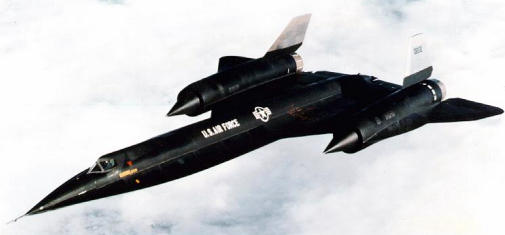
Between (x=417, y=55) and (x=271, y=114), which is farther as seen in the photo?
(x=417, y=55)

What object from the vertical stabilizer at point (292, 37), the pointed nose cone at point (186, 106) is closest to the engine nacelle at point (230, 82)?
the pointed nose cone at point (186, 106)

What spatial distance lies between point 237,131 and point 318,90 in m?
5.01

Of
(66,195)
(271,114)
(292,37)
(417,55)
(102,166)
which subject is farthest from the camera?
(292,37)

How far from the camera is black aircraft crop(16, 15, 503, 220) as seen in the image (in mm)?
21609

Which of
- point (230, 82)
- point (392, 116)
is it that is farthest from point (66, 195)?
point (392, 116)

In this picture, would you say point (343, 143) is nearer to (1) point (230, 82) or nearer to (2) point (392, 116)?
(2) point (392, 116)

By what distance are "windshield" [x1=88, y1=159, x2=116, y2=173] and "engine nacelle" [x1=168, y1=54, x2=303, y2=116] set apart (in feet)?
16.8

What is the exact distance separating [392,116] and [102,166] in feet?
38.6

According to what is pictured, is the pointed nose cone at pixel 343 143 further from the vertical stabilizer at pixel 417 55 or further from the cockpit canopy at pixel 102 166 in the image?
the cockpit canopy at pixel 102 166

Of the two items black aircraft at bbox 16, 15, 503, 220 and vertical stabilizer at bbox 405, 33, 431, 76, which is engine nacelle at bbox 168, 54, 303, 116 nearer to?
black aircraft at bbox 16, 15, 503, 220

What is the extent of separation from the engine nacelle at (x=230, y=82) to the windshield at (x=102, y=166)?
5.13 meters

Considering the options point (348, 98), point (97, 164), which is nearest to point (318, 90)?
point (348, 98)

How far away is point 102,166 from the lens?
831 inches

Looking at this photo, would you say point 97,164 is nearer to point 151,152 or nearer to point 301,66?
point 151,152
